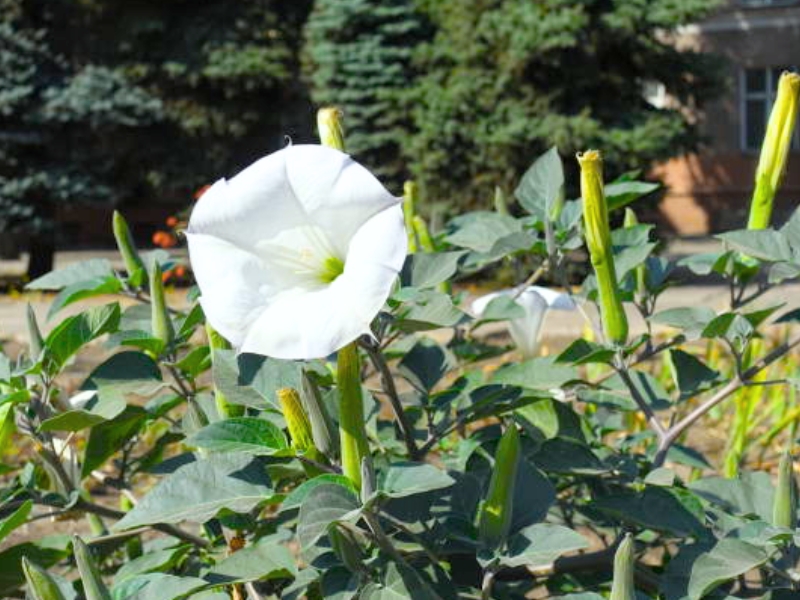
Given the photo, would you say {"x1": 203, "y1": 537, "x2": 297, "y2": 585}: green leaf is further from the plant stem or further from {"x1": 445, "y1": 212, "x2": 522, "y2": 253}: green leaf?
{"x1": 445, "y1": 212, "x2": 522, "y2": 253}: green leaf

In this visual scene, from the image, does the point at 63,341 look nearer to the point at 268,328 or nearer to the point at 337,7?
the point at 268,328

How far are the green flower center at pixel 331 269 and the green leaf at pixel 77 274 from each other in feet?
1.78

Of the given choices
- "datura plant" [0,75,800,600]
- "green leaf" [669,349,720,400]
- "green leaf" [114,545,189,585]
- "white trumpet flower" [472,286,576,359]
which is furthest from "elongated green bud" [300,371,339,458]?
"white trumpet flower" [472,286,576,359]

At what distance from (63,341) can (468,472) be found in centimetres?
47

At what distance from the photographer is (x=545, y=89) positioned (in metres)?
10.0

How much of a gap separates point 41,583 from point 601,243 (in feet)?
2.09

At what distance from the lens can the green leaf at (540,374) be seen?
1367mm

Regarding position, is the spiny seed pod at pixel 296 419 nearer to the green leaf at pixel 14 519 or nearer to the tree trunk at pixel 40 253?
the green leaf at pixel 14 519

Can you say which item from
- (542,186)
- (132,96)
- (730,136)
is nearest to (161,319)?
(542,186)

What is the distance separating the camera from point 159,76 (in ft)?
42.2

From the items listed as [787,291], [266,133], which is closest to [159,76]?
[266,133]

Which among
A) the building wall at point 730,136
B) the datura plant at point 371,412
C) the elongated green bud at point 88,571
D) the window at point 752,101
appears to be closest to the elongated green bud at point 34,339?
the datura plant at point 371,412

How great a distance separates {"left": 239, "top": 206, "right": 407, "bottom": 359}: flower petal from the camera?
948 mm

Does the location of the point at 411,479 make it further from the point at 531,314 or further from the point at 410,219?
the point at 531,314
